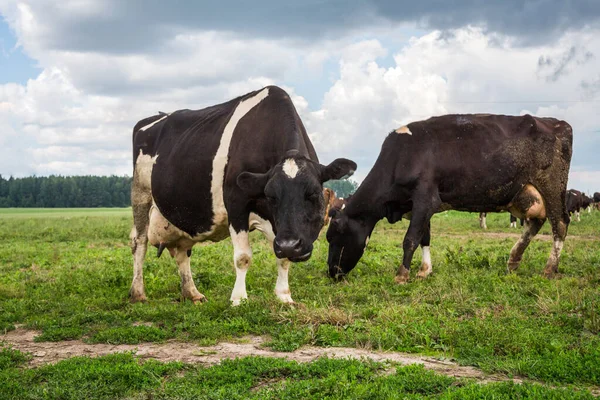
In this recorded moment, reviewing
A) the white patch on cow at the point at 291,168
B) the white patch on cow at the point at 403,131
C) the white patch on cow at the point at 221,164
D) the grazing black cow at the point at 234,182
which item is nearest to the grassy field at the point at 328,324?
the grazing black cow at the point at 234,182

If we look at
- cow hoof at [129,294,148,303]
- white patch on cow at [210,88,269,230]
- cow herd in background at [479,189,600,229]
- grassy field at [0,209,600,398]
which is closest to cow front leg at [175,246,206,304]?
grassy field at [0,209,600,398]

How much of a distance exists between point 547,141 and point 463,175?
1875 millimetres

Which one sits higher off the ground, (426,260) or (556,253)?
(556,253)

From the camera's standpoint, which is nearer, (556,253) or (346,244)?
(556,253)

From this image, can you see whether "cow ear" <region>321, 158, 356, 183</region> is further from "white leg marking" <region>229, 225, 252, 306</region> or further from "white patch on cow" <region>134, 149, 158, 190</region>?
"white patch on cow" <region>134, 149, 158, 190</region>

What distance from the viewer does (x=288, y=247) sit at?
7430 mm

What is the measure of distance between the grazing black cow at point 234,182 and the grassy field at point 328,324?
0.84 metres

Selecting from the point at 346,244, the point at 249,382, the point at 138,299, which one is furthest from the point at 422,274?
the point at 249,382

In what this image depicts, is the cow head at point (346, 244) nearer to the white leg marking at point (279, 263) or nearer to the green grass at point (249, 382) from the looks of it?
the white leg marking at point (279, 263)

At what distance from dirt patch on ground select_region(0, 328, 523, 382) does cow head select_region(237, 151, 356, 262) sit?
1239 mm

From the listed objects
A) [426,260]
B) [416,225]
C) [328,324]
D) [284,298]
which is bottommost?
[328,324]

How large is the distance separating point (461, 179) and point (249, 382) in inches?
272

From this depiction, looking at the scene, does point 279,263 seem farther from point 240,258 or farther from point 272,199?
point 272,199

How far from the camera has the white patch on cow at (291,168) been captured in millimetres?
7719
